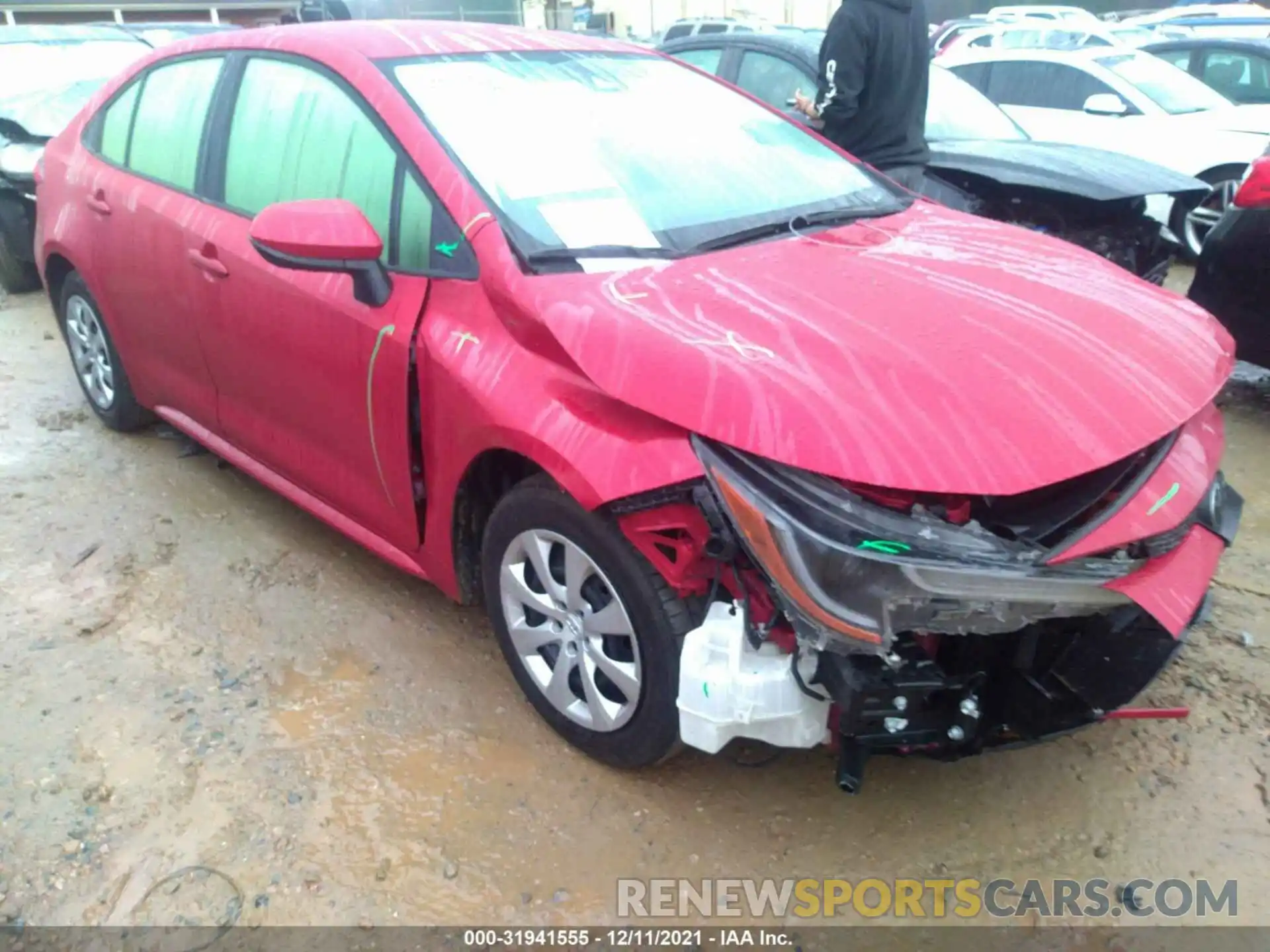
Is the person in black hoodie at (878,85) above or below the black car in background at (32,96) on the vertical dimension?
above

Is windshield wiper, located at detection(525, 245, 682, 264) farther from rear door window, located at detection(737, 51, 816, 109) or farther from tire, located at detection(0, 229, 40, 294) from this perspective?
tire, located at detection(0, 229, 40, 294)

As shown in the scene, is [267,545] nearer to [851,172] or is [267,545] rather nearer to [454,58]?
[454,58]

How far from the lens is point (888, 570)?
1.80m

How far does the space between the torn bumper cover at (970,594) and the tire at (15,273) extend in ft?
22.3

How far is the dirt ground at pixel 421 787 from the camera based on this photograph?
2193mm

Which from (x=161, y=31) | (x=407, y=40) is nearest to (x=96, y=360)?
(x=407, y=40)

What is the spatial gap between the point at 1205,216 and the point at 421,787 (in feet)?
21.0

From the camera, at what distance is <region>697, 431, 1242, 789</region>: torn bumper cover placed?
1807 mm

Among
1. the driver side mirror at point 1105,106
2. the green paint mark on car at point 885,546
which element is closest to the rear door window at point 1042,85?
the driver side mirror at point 1105,106

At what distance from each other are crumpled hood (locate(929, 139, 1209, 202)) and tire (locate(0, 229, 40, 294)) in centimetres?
608

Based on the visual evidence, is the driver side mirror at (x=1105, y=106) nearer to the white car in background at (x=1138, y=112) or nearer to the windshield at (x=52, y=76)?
the white car in background at (x=1138, y=112)

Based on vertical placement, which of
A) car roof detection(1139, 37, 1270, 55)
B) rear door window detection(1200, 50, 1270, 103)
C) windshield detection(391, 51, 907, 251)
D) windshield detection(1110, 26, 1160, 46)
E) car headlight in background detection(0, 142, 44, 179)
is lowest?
windshield detection(1110, 26, 1160, 46)

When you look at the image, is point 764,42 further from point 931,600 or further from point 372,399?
point 931,600

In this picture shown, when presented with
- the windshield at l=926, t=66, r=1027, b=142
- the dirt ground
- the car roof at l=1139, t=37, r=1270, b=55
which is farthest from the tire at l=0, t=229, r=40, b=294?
the car roof at l=1139, t=37, r=1270, b=55
